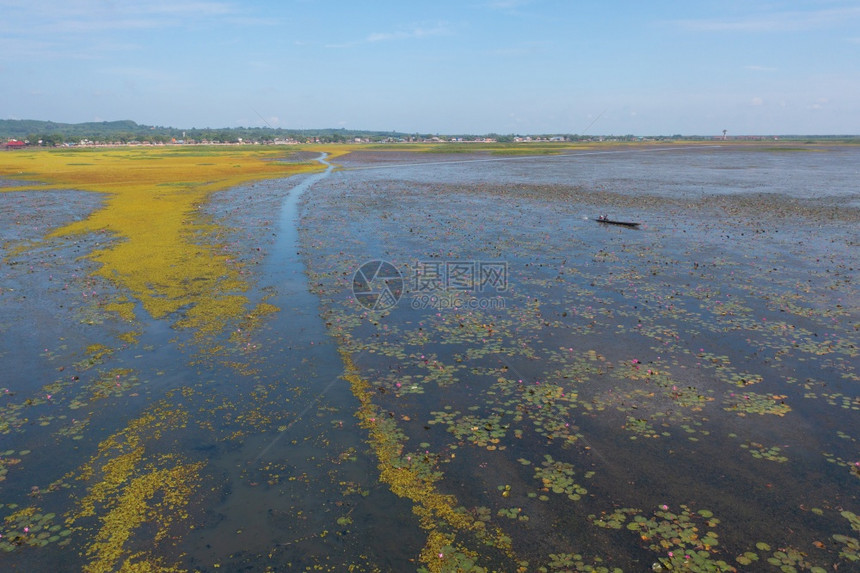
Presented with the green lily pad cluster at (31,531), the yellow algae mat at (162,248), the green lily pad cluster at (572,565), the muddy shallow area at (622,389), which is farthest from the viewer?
the yellow algae mat at (162,248)

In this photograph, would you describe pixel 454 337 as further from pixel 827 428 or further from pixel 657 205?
pixel 657 205

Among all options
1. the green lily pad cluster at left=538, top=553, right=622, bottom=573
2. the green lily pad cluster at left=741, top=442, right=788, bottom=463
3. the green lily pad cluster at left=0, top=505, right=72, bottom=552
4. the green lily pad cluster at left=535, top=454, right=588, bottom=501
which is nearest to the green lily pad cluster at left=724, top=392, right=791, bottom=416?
the green lily pad cluster at left=741, top=442, right=788, bottom=463

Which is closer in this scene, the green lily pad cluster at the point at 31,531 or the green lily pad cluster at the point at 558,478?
the green lily pad cluster at the point at 31,531

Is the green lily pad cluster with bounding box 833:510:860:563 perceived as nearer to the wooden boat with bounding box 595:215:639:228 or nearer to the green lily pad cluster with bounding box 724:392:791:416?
the green lily pad cluster with bounding box 724:392:791:416

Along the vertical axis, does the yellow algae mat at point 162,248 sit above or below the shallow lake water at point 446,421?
above

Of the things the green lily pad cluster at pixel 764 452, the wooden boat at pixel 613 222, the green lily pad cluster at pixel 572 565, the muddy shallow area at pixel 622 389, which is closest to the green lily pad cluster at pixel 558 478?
the muddy shallow area at pixel 622 389

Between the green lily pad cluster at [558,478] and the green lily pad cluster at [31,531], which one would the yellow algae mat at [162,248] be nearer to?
the green lily pad cluster at [31,531]

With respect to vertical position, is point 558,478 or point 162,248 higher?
point 162,248

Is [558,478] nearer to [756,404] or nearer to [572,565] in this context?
[572,565]

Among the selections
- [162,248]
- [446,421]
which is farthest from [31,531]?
[162,248]
